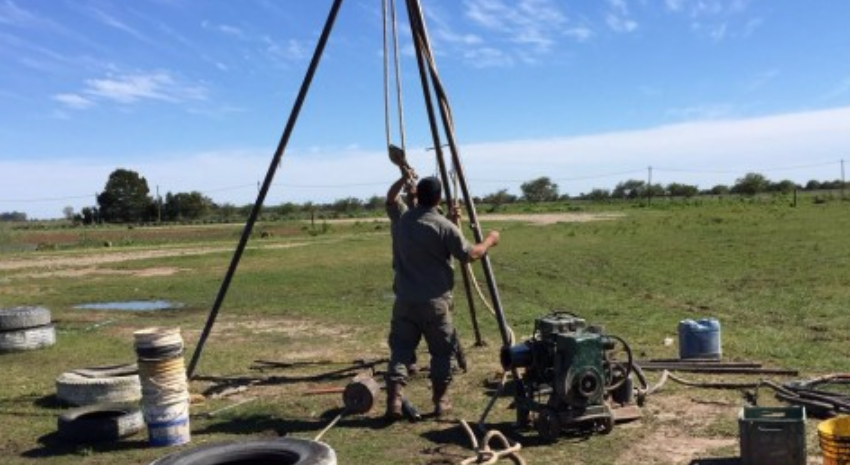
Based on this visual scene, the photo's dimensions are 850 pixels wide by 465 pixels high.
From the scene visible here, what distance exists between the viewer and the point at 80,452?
6656 millimetres

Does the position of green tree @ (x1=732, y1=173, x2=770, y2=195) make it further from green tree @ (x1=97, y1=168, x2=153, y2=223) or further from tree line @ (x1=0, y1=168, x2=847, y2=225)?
green tree @ (x1=97, y1=168, x2=153, y2=223)

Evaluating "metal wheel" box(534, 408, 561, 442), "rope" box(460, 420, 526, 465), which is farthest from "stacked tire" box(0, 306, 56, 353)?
"metal wheel" box(534, 408, 561, 442)

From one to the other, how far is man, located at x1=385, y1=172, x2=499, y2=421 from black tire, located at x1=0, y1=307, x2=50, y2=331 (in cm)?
688

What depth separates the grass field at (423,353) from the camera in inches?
261

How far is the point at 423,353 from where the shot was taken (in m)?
10.7

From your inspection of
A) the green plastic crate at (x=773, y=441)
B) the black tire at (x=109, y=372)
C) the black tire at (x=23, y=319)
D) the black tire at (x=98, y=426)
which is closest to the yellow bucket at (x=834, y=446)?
the green plastic crate at (x=773, y=441)

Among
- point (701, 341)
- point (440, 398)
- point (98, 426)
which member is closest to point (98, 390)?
point (98, 426)

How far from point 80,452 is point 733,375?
6.23 m

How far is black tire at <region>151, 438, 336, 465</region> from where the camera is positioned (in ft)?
18.4

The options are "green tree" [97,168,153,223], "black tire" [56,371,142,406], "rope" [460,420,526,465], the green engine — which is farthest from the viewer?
"green tree" [97,168,153,223]

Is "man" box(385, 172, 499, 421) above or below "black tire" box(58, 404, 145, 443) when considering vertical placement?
above

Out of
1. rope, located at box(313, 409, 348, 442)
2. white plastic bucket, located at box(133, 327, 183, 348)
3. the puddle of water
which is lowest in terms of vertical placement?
rope, located at box(313, 409, 348, 442)

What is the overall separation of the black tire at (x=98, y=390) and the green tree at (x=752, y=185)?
108361mm

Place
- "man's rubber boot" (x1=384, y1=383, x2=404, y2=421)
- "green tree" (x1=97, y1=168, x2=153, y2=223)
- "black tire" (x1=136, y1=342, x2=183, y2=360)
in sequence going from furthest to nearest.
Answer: "green tree" (x1=97, y1=168, x2=153, y2=223) < "man's rubber boot" (x1=384, y1=383, x2=404, y2=421) < "black tire" (x1=136, y1=342, x2=183, y2=360)
